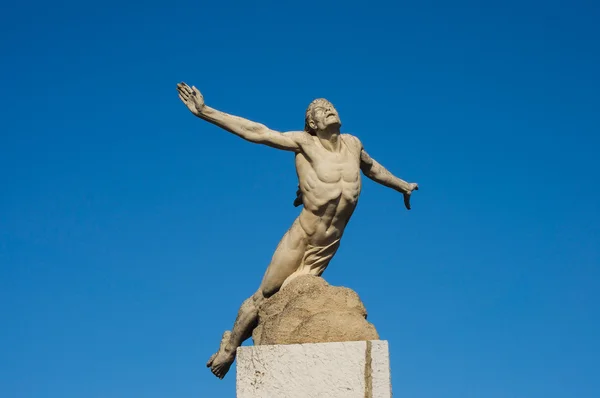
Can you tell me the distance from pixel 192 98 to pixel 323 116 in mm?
1552

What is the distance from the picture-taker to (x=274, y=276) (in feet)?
32.2

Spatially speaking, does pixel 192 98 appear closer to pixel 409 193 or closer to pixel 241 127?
pixel 241 127

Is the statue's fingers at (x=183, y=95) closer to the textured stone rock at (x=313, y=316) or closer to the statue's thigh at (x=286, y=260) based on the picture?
the statue's thigh at (x=286, y=260)

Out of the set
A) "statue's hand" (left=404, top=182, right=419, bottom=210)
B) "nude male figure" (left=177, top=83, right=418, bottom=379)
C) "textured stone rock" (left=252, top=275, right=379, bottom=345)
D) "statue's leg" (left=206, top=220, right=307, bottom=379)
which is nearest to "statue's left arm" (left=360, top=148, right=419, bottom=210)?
"statue's hand" (left=404, top=182, right=419, bottom=210)

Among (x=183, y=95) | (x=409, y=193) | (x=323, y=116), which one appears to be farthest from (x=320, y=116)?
(x=409, y=193)

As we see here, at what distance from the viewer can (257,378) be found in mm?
8867

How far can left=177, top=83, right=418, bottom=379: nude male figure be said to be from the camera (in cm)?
970

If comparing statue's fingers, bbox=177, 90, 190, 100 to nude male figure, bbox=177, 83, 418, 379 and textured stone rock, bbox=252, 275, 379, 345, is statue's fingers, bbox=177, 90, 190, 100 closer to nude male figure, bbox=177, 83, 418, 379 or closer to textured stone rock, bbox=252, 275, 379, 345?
nude male figure, bbox=177, 83, 418, 379

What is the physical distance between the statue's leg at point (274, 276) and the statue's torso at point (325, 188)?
0.17 metres

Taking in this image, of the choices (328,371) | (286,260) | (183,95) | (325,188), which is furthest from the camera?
(183,95)

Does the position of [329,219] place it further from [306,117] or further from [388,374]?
[388,374]

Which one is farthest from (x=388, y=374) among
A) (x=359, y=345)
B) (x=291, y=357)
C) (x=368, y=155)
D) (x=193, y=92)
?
(x=193, y=92)

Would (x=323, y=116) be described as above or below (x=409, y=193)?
below

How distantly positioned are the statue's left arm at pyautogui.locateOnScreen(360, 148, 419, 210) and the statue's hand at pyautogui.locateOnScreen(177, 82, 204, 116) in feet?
6.80
